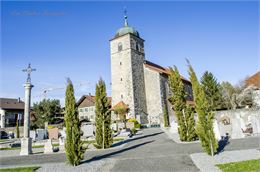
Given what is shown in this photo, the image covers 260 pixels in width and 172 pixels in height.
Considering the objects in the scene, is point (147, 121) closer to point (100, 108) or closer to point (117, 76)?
point (117, 76)

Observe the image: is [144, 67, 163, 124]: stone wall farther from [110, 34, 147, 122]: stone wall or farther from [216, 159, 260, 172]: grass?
[216, 159, 260, 172]: grass

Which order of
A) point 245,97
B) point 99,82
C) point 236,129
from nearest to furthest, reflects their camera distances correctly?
point 236,129
point 99,82
point 245,97

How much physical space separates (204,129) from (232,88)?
4485cm

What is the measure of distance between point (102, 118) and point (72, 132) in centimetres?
666

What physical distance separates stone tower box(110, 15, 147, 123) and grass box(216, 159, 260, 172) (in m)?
35.0

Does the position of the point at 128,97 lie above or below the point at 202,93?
above

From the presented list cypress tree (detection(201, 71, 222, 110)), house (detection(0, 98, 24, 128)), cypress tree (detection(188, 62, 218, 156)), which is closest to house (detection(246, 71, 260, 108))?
cypress tree (detection(201, 71, 222, 110))

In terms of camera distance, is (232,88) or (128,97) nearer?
(128,97)

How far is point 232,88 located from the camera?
51.0 meters

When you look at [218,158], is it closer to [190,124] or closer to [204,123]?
[204,123]

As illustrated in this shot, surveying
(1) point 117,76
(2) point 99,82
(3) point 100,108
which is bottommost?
(3) point 100,108

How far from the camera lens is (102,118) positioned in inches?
703

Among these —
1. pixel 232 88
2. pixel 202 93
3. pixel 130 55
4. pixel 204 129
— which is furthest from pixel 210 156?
pixel 232 88

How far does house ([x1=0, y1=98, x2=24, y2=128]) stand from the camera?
51.1 metres
